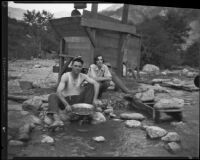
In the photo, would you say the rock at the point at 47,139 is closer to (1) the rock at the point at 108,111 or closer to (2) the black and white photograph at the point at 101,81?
(2) the black and white photograph at the point at 101,81

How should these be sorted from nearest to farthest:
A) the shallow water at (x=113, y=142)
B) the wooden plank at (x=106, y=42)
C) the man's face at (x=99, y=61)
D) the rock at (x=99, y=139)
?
1. the shallow water at (x=113, y=142)
2. the rock at (x=99, y=139)
3. the man's face at (x=99, y=61)
4. the wooden plank at (x=106, y=42)

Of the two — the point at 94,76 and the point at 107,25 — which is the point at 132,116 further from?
the point at 107,25

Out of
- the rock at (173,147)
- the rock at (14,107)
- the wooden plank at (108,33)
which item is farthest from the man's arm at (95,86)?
the rock at (173,147)

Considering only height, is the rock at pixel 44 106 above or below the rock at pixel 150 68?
below

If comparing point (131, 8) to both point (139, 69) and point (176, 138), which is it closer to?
point (139, 69)

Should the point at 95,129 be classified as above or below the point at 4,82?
below

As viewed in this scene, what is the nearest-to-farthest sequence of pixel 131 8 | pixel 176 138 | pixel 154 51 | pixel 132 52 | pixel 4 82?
pixel 4 82 → pixel 176 138 → pixel 131 8 → pixel 154 51 → pixel 132 52

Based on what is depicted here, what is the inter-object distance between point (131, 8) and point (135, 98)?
3.79 feet

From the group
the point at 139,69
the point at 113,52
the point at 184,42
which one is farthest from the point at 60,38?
the point at 184,42

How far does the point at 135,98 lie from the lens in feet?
10.9

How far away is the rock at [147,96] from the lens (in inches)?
129

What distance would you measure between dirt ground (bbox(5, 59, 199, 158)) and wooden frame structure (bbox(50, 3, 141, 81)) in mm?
306

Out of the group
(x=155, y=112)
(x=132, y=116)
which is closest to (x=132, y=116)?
(x=132, y=116)

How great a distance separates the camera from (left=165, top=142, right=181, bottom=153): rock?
261 cm
